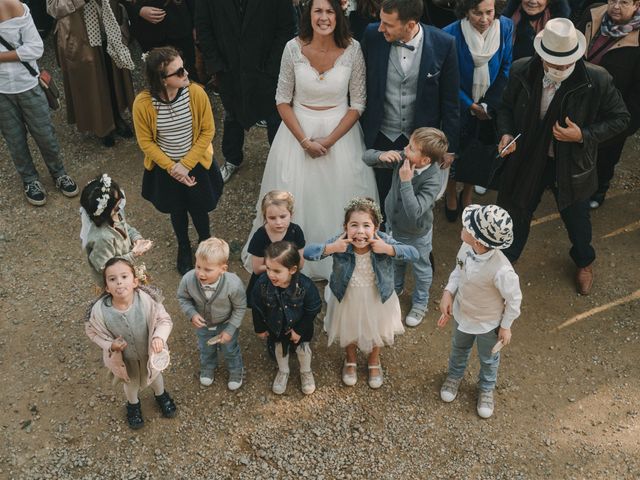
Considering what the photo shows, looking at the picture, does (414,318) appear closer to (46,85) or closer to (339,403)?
(339,403)

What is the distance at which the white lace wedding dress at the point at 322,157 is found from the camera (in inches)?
178

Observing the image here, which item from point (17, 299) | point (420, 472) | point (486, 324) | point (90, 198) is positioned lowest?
point (17, 299)

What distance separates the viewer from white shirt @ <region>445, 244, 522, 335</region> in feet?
11.4

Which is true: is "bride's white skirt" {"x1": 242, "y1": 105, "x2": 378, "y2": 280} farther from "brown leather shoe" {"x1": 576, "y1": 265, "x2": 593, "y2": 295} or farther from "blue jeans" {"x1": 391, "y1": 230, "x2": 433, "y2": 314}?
"brown leather shoe" {"x1": 576, "y1": 265, "x2": 593, "y2": 295}

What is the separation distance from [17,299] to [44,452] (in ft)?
4.78

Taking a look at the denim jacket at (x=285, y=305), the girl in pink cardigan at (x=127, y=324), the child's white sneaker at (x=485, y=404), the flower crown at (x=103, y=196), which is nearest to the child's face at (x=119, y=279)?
the girl in pink cardigan at (x=127, y=324)

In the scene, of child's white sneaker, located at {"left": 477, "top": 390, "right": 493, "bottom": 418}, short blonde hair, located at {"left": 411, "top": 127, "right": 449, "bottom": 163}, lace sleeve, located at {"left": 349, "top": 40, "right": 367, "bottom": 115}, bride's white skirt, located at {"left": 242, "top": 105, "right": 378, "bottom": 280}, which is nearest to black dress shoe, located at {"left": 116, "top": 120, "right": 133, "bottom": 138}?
bride's white skirt, located at {"left": 242, "top": 105, "right": 378, "bottom": 280}

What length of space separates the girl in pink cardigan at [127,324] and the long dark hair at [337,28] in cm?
203

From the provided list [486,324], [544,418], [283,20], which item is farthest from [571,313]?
[283,20]

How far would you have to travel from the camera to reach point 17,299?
486cm

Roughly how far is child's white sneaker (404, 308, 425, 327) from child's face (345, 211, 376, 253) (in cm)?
115

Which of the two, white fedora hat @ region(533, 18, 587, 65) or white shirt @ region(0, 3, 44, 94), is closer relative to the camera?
white fedora hat @ region(533, 18, 587, 65)

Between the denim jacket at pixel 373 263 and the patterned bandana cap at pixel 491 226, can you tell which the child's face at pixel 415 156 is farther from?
the patterned bandana cap at pixel 491 226

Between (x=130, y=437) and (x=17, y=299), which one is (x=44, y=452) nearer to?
(x=130, y=437)
